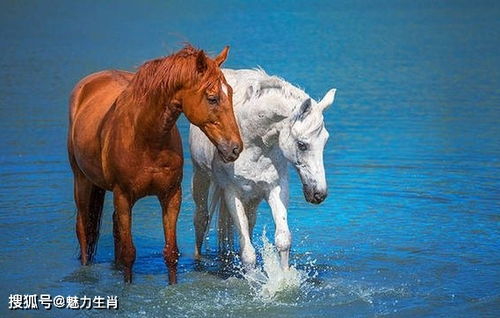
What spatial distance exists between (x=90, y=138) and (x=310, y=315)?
2449mm

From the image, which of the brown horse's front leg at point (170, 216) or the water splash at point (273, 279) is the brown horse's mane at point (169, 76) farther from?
the water splash at point (273, 279)

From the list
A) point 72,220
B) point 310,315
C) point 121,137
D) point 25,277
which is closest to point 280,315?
point 310,315

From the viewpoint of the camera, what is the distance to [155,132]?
7891 millimetres

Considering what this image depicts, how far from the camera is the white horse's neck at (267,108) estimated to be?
799cm

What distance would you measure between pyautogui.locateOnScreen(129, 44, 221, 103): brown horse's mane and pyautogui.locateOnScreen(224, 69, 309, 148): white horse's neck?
651 mm

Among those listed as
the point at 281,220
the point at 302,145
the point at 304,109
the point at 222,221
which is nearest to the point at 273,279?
the point at 281,220

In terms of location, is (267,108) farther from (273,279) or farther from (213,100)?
(273,279)

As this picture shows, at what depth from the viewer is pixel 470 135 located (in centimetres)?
1477

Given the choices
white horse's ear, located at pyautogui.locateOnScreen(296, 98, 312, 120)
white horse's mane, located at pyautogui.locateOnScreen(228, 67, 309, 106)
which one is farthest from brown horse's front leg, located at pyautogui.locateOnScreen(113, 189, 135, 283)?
white horse's ear, located at pyautogui.locateOnScreen(296, 98, 312, 120)

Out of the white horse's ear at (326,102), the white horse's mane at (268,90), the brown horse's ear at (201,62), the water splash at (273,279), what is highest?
the brown horse's ear at (201,62)

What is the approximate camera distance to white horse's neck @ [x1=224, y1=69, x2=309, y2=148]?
799 cm

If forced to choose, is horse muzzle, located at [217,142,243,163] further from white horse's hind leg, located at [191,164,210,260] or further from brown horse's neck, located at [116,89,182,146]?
white horse's hind leg, located at [191,164,210,260]

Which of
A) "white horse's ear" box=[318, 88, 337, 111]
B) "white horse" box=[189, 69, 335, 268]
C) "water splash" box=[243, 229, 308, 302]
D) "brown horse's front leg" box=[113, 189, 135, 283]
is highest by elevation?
"white horse's ear" box=[318, 88, 337, 111]

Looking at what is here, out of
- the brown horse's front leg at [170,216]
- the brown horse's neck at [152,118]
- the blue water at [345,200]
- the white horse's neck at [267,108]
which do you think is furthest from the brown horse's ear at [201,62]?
the brown horse's front leg at [170,216]
